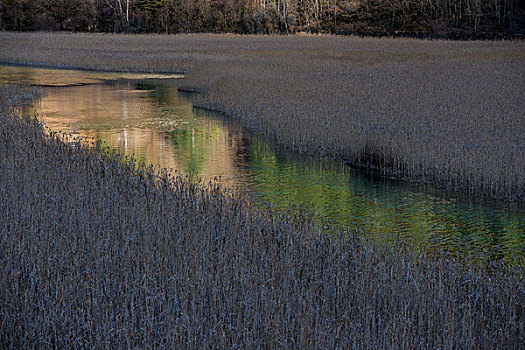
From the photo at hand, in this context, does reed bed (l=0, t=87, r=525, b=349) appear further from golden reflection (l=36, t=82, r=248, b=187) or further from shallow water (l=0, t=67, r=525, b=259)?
golden reflection (l=36, t=82, r=248, b=187)

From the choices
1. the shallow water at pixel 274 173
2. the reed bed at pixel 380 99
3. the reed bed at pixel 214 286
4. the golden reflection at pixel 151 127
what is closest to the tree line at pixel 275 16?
the reed bed at pixel 380 99

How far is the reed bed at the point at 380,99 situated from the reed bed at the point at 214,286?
14.9 feet

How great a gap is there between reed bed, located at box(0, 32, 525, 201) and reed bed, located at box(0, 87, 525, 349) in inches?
179

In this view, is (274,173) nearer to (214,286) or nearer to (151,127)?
(151,127)

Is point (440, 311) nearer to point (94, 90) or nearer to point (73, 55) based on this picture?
point (94, 90)

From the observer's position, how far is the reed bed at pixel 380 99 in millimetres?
10859

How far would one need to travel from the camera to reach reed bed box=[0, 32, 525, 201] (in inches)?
428

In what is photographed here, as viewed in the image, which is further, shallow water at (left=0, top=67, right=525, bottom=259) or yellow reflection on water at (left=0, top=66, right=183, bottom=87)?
yellow reflection on water at (left=0, top=66, right=183, bottom=87)

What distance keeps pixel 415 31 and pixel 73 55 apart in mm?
25452

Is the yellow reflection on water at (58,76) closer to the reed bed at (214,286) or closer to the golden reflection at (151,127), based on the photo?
the golden reflection at (151,127)

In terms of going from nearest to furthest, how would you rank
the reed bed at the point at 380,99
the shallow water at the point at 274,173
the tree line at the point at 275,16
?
the shallow water at the point at 274,173 → the reed bed at the point at 380,99 → the tree line at the point at 275,16

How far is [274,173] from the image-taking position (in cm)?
1175

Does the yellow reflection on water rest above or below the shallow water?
above

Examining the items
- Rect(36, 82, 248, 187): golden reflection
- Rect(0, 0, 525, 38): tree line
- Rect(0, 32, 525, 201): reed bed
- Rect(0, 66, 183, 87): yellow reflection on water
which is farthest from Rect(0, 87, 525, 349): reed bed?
Rect(0, 0, 525, 38): tree line
